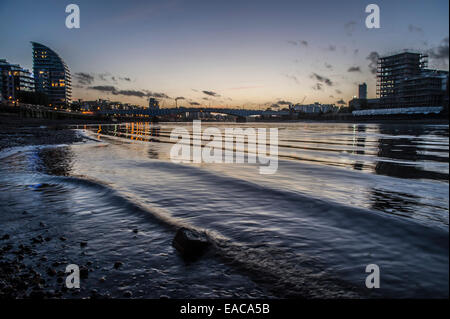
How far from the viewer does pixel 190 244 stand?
5301mm

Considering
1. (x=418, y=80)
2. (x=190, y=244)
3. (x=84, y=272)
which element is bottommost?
(x=84, y=272)

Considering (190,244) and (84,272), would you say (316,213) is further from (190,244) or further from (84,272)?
(84,272)

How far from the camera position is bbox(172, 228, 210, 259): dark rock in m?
5.23

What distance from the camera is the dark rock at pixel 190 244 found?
17.2 ft

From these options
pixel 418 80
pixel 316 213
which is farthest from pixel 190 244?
pixel 418 80

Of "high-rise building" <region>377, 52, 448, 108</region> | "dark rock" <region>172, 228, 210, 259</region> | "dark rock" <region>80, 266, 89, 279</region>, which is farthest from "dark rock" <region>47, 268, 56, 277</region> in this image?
"high-rise building" <region>377, 52, 448, 108</region>

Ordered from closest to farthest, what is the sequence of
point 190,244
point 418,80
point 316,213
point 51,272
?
1. point 51,272
2. point 190,244
3. point 418,80
4. point 316,213

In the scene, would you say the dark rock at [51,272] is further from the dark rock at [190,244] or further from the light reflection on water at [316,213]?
the light reflection on water at [316,213]

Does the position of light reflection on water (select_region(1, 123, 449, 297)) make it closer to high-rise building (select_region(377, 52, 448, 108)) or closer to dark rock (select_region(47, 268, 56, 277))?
high-rise building (select_region(377, 52, 448, 108))

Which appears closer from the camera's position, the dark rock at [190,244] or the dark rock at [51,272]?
the dark rock at [51,272]

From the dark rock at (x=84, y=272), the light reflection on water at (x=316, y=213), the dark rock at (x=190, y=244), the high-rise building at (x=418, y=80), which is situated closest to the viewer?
the high-rise building at (x=418, y=80)

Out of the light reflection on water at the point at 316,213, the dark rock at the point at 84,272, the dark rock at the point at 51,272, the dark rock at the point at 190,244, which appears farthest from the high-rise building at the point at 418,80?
the dark rock at the point at 51,272

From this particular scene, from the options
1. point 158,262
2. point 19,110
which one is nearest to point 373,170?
point 158,262
